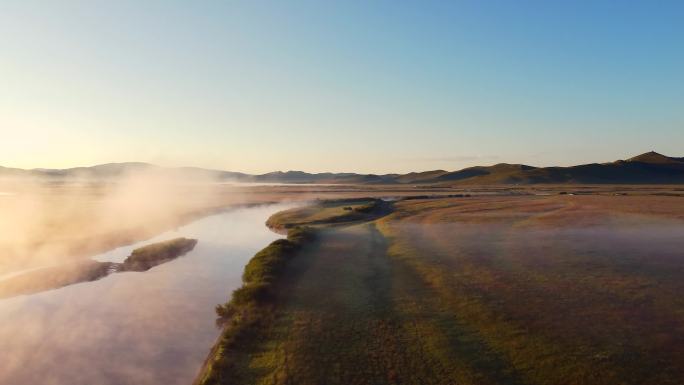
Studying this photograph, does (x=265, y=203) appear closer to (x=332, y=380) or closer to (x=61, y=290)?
(x=61, y=290)

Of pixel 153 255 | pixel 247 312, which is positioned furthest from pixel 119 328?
pixel 153 255

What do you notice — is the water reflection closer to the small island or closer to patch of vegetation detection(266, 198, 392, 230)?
the small island

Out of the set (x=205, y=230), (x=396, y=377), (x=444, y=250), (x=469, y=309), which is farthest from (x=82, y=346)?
(x=205, y=230)

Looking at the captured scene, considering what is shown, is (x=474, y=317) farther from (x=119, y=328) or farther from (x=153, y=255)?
(x=153, y=255)

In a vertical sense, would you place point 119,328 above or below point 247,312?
below

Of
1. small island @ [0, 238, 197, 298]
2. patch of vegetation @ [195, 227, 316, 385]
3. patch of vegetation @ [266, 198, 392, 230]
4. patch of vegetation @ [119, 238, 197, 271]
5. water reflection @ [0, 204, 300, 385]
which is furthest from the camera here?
patch of vegetation @ [266, 198, 392, 230]

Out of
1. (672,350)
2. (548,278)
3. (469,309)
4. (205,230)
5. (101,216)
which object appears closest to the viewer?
(672,350)

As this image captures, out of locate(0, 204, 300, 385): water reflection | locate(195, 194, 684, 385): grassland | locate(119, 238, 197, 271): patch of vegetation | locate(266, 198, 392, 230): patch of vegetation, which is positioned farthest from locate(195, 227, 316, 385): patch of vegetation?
locate(266, 198, 392, 230): patch of vegetation
